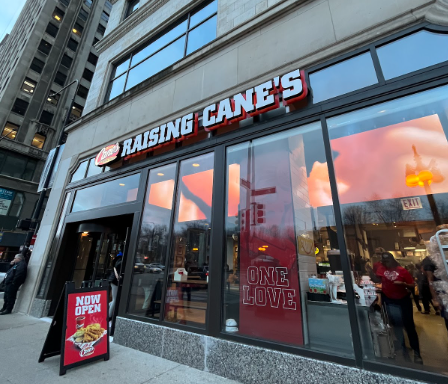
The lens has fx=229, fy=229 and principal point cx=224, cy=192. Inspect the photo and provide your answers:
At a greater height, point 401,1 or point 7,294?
point 401,1

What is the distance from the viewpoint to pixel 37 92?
31.4m

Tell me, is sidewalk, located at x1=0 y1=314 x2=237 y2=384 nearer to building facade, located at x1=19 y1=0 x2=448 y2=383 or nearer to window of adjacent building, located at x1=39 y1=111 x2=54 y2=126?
building facade, located at x1=19 y1=0 x2=448 y2=383

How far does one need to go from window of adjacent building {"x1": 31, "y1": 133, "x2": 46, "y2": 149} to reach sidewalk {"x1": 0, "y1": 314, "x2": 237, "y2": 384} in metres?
33.5

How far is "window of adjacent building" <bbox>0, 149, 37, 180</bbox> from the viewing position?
26.9 m

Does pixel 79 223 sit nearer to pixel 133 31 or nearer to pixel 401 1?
pixel 133 31

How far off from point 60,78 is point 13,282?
37344mm

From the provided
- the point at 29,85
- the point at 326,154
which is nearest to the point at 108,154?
Answer: the point at 326,154

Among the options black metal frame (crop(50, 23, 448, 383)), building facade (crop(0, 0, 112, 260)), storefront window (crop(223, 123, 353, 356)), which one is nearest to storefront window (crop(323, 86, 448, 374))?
black metal frame (crop(50, 23, 448, 383))

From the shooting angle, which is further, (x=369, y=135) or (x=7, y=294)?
(x=7, y=294)

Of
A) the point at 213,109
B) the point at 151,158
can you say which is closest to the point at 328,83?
the point at 213,109

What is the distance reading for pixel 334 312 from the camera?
12.5 feet

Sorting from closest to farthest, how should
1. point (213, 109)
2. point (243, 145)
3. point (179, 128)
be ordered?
point (243, 145), point (213, 109), point (179, 128)

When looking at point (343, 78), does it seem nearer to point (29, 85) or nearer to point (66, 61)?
point (29, 85)

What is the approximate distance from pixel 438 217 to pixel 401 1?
4.15 metres
